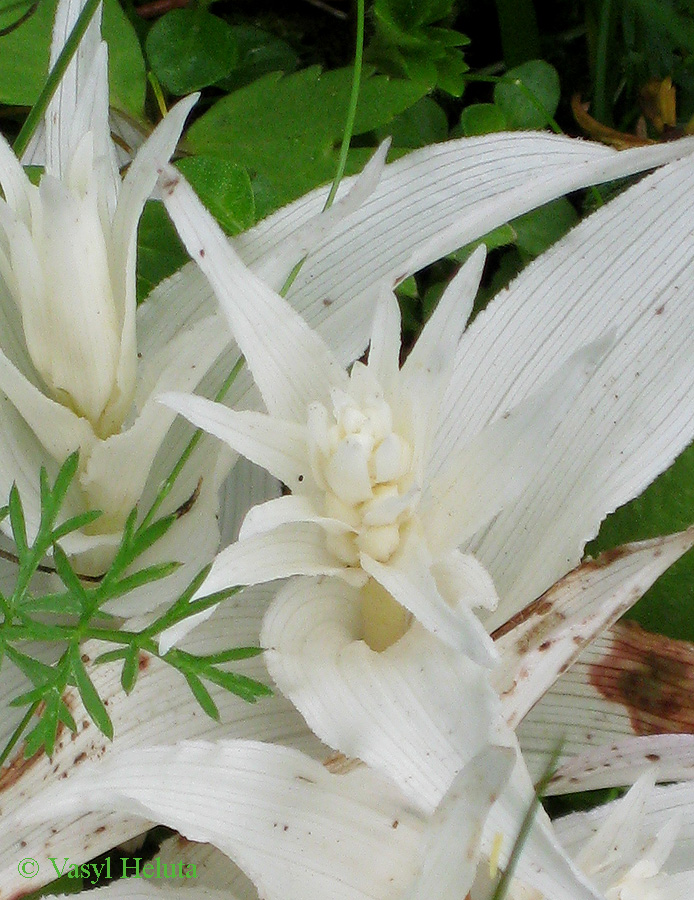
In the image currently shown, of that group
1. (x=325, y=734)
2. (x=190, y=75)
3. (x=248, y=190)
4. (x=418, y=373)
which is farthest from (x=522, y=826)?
(x=190, y=75)

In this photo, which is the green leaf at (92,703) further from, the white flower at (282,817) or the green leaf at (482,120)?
the green leaf at (482,120)

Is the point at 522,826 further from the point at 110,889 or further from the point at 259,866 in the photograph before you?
the point at 110,889

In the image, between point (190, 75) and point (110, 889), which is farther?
point (190, 75)

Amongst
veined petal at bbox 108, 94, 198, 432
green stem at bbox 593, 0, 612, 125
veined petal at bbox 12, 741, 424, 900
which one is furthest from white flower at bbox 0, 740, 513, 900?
green stem at bbox 593, 0, 612, 125

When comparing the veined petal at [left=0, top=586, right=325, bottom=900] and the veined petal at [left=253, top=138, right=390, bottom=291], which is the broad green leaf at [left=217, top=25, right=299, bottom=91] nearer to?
the veined petal at [left=253, top=138, right=390, bottom=291]

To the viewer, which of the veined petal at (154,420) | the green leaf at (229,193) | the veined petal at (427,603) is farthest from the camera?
the green leaf at (229,193)

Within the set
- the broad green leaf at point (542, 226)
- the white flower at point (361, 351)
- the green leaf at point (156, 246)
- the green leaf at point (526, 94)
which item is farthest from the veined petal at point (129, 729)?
the green leaf at point (526, 94)
